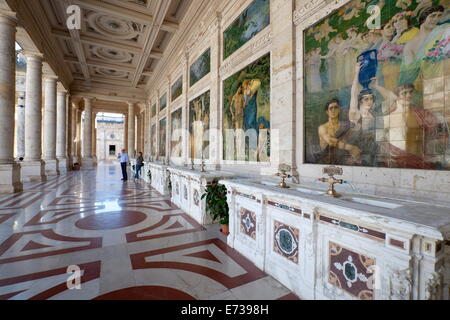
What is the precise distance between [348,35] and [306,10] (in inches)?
41.7

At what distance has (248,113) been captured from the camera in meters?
5.13

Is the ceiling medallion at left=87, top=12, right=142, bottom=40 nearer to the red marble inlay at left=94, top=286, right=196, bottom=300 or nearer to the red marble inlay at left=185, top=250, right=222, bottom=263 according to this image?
the red marble inlay at left=185, top=250, right=222, bottom=263

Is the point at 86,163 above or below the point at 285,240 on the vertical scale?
above

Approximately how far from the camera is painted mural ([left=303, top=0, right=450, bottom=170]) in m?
2.17

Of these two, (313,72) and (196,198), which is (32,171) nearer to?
(196,198)

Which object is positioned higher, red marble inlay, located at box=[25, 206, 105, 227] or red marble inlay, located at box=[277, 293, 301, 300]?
red marble inlay, located at box=[25, 206, 105, 227]

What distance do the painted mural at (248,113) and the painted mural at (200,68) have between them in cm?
168

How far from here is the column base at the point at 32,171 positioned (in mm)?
10547

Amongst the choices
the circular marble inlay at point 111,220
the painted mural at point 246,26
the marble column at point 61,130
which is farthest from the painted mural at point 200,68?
the marble column at point 61,130

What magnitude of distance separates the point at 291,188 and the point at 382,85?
168 cm

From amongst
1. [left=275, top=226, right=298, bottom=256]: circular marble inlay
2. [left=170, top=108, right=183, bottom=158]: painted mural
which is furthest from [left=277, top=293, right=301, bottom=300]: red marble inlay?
[left=170, top=108, right=183, bottom=158]: painted mural

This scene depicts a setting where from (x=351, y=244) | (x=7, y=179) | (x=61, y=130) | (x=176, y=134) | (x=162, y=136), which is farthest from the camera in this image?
(x=61, y=130)

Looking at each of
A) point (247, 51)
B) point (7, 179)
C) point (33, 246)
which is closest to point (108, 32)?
point (7, 179)

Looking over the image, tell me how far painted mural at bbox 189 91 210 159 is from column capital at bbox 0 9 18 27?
6743mm
